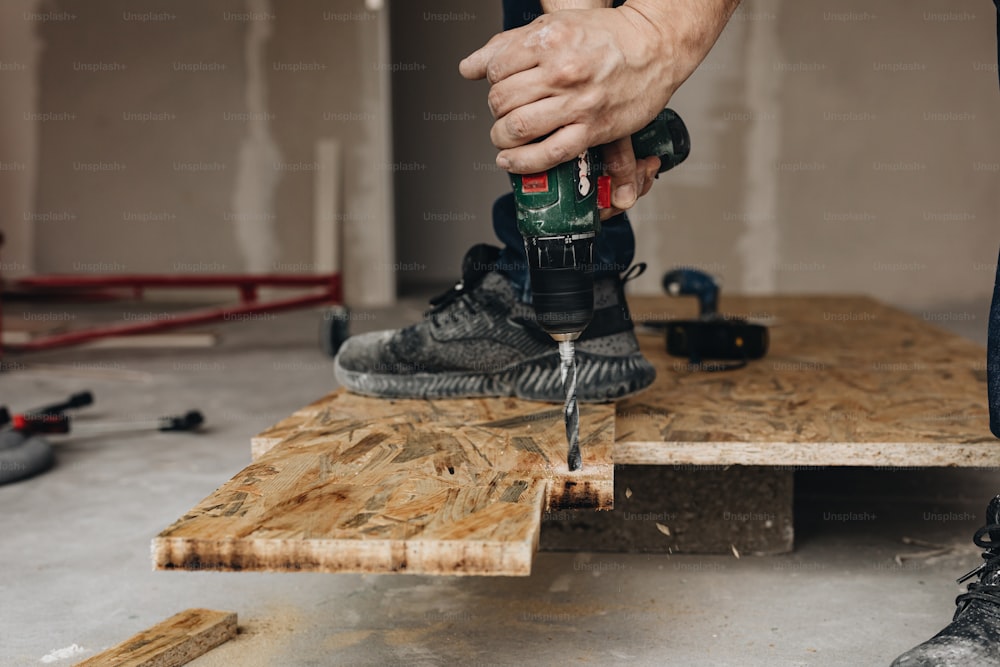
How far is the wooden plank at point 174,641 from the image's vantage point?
3.92 feet

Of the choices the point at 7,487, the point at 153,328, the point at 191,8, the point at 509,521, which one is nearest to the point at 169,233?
the point at 191,8

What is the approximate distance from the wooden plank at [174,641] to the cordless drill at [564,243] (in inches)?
22.0

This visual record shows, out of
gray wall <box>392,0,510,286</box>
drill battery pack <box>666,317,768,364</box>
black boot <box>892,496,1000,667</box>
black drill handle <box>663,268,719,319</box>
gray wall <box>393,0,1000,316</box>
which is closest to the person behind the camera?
black boot <box>892,496,1000,667</box>

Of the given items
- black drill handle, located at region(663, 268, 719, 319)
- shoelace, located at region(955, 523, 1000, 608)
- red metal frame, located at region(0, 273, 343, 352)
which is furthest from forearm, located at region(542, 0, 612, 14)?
red metal frame, located at region(0, 273, 343, 352)

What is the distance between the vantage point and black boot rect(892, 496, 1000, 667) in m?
1.03

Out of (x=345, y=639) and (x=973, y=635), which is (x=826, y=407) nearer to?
(x=973, y=635)

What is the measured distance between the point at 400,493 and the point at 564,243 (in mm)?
364

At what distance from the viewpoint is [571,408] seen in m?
1.22

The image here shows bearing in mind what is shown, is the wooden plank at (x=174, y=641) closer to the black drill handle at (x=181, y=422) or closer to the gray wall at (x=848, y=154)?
the black drill handle at (x=181, y=422)

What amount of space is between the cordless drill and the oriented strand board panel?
0.10m

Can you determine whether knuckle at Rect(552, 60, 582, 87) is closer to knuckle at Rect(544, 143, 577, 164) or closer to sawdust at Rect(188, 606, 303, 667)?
knuckle at Rect(544, 143, 577, 164)

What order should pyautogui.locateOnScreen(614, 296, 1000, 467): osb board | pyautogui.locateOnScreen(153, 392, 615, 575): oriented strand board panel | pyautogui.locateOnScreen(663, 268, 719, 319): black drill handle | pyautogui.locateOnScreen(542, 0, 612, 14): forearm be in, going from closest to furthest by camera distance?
1. pyautogui.locateOnScreen(153, 392, 615, 575): oriented strand board panel
2. pyautogui.locateOnScreen(542, 0, 612, 14): forearm
3. pyautogui.locateOnScreen(614, 296, 1000, 467): osb board
4. pyautogui.locateOnScreen(663, 268, 719, 319): black drill handle

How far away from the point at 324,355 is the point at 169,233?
2.91 meters

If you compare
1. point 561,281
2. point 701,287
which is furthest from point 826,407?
point 701,287
